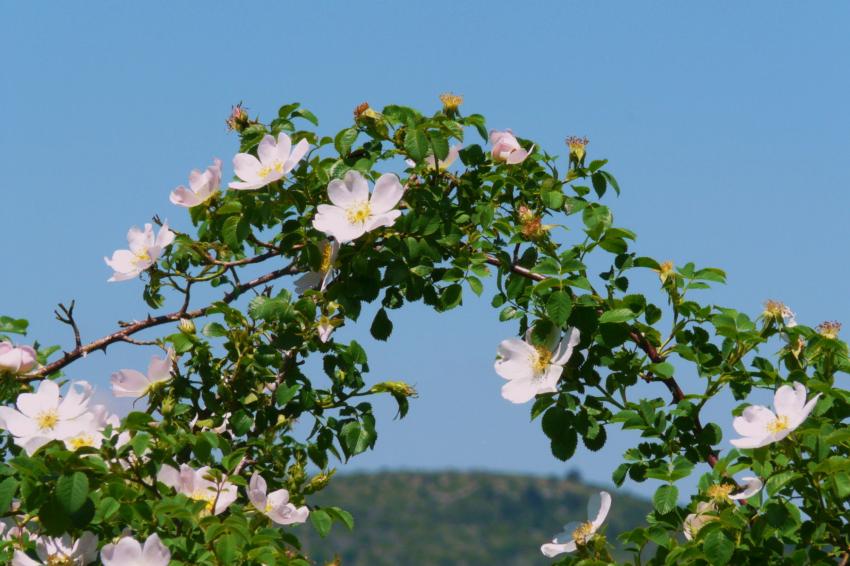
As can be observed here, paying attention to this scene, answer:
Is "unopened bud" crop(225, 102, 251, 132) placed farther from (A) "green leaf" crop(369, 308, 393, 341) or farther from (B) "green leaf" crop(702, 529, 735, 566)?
(B) "green leaf" crop(702, 529, 735, 566)

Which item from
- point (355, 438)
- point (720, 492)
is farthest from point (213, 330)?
point (720, 492)

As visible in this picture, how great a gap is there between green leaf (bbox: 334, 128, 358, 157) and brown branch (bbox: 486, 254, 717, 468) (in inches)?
17.6

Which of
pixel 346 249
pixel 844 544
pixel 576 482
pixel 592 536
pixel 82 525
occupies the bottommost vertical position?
pixel 844 544

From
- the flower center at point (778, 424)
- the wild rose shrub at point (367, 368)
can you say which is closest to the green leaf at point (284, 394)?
the wild rose shrub at point (367, 368)

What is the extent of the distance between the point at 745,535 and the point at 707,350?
50 cm

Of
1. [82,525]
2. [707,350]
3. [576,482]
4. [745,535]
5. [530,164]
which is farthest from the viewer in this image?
[576,482]

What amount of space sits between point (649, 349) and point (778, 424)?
1.52 ft

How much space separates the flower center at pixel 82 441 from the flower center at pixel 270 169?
29.0 inches

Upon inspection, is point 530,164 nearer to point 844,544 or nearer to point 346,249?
point 346,249

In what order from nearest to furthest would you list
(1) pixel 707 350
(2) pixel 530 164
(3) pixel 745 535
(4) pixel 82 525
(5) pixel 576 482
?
1. (4) pixel 82 525
2. (3) pixel 745 535
3. (1) pixel 707 350
4. (2) pixel 530 164
5. (5) pixel 576 482

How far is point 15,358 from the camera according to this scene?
9.75 feet

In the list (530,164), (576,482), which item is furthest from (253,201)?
(576,482)

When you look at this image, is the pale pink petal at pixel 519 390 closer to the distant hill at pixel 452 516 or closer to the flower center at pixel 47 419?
the flower center at pixel 47 419

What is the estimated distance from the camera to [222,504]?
108 inches
